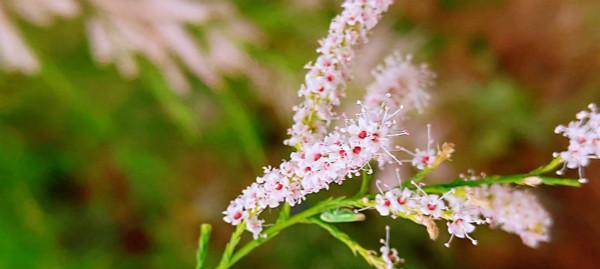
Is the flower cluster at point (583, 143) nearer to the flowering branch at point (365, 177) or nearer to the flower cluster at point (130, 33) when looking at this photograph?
the flowering branch at point (365, 177)

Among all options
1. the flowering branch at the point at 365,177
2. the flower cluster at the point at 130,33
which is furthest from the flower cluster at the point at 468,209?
the flower cluster at the point at 130,33

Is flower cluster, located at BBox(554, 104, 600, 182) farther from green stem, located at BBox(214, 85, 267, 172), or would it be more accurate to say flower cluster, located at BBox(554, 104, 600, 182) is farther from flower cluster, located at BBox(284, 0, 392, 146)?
green stem, located at BBox(214, 85, 267, 172)

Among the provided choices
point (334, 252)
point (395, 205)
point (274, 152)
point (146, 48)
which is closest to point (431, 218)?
point (395, 205)

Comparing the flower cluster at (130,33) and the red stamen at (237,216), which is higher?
the flower cluster at (130,33)

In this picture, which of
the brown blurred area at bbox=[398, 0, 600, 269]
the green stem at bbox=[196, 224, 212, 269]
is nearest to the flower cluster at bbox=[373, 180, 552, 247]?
the green stem at bbox=[196, 224, 212, 269]

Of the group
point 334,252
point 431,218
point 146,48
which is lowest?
point 431,218

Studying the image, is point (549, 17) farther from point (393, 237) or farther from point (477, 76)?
point (393, 237)

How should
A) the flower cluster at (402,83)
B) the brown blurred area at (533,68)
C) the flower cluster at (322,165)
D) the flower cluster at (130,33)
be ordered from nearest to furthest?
the flower cluster at (322,165) → the flower cluster at (402,83) → the flower cluster at (130,33) → the brown blurred area at (533,68)

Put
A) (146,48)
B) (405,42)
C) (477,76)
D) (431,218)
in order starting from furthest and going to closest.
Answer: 1. (477,76)
2. (405,42)
3. (146,48)
4. (431,218)
